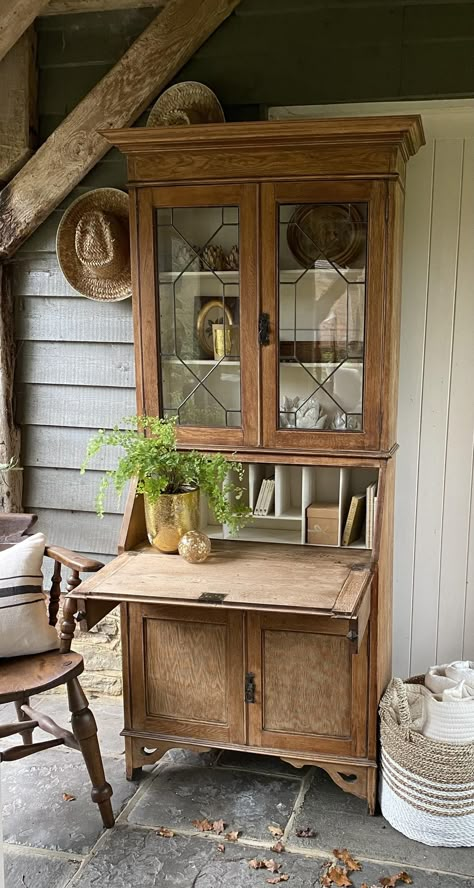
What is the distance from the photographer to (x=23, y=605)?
7.70ft

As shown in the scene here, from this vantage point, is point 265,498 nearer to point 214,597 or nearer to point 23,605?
point 214,597

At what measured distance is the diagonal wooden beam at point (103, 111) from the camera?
2.65 metres

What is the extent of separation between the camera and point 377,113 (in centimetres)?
261

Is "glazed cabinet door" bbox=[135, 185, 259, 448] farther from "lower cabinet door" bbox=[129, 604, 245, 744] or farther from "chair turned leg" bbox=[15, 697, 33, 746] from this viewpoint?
"chair turned leg" bbox=[15, 697, 33, 746]

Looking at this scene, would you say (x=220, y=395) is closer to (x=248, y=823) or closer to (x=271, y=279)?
(x=271, y=279)

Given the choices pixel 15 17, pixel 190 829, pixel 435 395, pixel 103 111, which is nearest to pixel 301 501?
pixel 435 395

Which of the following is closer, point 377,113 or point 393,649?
point 377,113

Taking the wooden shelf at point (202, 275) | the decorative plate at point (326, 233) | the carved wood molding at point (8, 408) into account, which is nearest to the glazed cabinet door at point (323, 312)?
the decorative plate at point (326, 233)

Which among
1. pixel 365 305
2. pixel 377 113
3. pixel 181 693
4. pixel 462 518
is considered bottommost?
pixel 181 693

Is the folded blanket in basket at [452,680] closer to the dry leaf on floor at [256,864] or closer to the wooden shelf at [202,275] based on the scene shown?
the dry leaf on floor at [256,864]

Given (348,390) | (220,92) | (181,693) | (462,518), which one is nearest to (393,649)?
(462,518)

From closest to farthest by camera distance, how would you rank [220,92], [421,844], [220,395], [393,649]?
[421,844] → [220,395] → [220,92] → [393,649]

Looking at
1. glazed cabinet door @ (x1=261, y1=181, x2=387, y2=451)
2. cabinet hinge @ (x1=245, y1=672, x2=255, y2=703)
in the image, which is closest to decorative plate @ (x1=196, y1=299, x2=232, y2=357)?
glazed cabinet door @ (x1=261, y1=181, x2=387, y2=451)

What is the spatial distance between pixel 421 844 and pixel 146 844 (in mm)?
788
